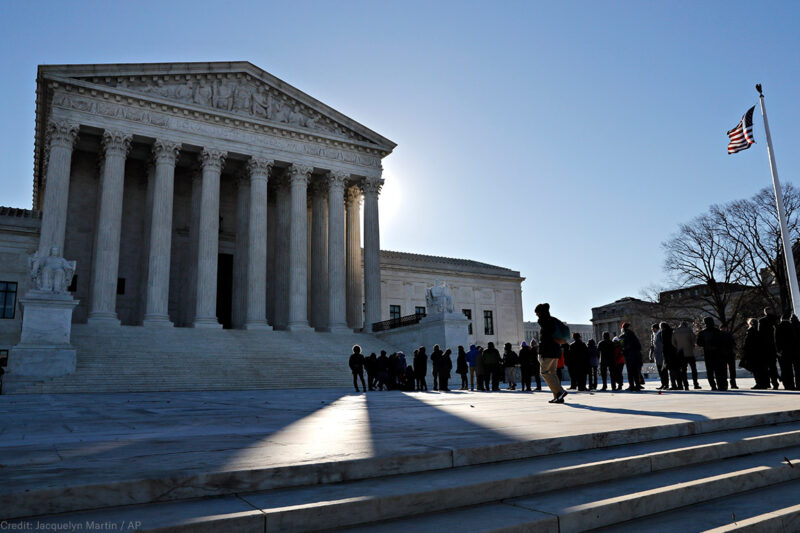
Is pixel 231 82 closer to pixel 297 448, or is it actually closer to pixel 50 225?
pixel 50 225

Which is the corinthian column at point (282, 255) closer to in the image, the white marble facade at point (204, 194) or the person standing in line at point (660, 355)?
the white marble facade at point (204, 194)

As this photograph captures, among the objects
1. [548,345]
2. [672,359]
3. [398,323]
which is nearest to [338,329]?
[398,323]

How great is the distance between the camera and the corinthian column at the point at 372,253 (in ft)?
117

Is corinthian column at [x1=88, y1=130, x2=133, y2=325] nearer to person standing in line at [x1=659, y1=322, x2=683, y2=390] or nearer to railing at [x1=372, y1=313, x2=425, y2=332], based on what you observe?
railing at [x1=372, y1=313, x2=425, y2=332]

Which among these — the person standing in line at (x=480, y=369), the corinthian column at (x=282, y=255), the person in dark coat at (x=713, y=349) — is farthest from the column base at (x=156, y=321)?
the person in dark coat at (x=713, y=349)

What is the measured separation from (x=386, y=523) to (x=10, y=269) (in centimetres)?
3513

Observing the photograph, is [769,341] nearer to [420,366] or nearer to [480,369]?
[480,369]

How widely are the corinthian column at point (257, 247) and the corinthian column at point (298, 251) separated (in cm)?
166

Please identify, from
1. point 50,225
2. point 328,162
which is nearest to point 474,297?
point 328,162

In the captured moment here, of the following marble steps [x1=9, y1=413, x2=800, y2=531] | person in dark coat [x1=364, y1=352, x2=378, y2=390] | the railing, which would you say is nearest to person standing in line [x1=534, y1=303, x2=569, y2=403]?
marble steps [x1=9, y1=413, x2=800, y2=531]

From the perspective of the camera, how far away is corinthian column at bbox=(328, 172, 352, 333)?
34.2 m

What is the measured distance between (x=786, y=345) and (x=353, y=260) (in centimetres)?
2792

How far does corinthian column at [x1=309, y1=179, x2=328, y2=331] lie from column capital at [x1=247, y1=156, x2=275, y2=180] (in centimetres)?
445

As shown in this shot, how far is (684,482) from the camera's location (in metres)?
4.24
